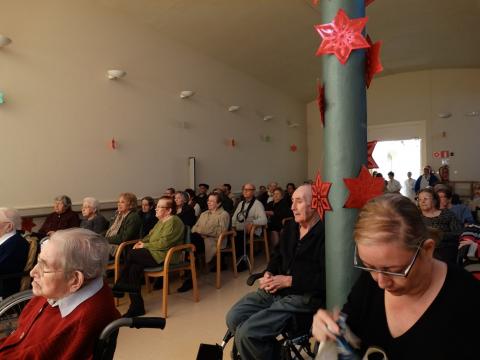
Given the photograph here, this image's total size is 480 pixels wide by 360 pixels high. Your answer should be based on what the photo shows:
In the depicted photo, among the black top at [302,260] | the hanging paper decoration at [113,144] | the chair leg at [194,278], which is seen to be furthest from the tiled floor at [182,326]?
the hanging paper decoration at [113,144]

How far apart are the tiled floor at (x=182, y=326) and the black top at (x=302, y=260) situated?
87cm

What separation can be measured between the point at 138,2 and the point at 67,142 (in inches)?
91.7

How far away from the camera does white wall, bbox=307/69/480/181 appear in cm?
912

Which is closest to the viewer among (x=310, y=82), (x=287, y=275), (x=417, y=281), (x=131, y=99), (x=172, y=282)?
(x=417, y=281)

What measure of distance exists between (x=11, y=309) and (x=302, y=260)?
1.63 meters

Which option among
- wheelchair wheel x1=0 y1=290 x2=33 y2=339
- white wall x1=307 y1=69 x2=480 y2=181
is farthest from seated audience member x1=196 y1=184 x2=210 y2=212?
white wall x1=307 y1=69 x2=480 y2=181

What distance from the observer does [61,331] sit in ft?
3.82

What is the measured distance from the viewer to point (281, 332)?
5.88 ft

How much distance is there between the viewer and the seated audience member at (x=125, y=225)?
3818 millimetres

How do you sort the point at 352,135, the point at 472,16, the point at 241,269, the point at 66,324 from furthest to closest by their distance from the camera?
the point at 472,16, the point at 241,269, the point at 352,135, the point at 66,324

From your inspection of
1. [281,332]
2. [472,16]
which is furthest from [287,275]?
[472,16]

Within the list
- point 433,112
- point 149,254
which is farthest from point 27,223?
point 433,112

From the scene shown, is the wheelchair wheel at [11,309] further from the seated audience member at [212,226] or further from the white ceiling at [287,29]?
the white ceiling at [287,29]

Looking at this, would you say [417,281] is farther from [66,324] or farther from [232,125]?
[232,125]
